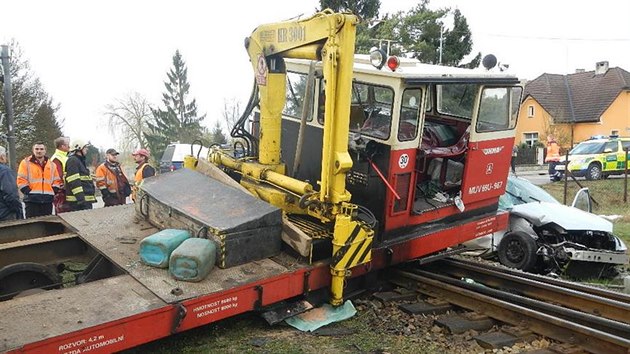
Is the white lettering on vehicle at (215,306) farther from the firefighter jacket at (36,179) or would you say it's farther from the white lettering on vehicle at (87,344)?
the firefighter jacket at (36,179)

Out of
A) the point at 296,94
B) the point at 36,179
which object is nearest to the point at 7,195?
the point at 36,179

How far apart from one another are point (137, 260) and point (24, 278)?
3.33 ft

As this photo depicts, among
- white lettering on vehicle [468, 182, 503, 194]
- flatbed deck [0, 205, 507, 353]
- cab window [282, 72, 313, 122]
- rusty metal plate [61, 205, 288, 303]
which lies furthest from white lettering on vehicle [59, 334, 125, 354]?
white lettering on vehicle [468, 182, 503, 194]

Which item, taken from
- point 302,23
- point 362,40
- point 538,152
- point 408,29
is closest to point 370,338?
point 302,23

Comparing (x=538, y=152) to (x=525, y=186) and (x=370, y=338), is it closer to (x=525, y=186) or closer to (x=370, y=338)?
(x=525, y=186)

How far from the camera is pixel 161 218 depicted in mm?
5781

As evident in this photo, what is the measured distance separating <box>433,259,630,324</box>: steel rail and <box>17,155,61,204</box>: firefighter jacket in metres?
5.32

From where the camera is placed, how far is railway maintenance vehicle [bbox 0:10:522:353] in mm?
4258

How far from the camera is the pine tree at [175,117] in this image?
49781 millimetres

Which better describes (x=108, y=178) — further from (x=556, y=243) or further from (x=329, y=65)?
(x=556, y=243)

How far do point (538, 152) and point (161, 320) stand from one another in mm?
34768

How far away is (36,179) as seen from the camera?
7402 mm

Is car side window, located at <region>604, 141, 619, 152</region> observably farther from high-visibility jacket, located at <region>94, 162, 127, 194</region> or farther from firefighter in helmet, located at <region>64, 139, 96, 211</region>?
firefighter in helmet, located at <region>64, 139, 96, 211</region>

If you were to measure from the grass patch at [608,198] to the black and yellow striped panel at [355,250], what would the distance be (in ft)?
23.5
